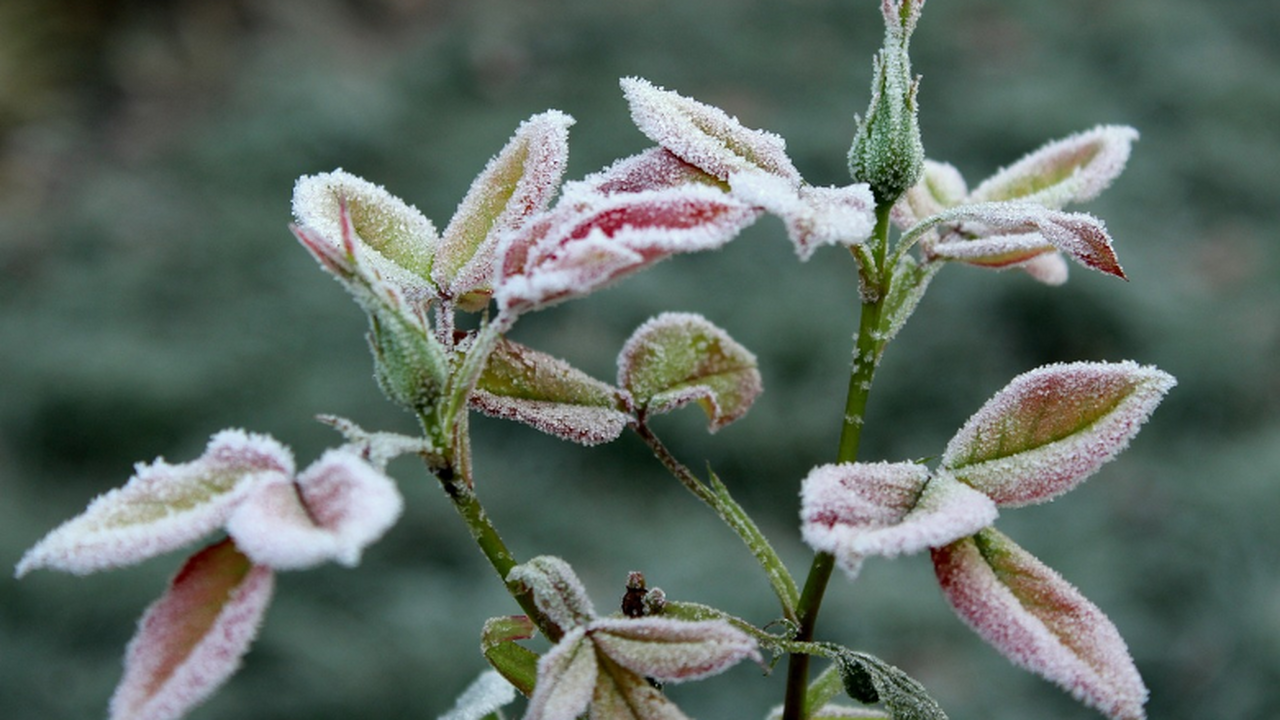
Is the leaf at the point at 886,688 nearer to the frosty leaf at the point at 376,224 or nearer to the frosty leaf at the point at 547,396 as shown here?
the frosty leaf at the point at 547,396

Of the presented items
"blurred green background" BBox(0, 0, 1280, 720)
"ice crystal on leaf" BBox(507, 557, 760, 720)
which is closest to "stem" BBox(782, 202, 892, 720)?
"ice crystal on leaf" BBox(507, 557, 760, 720)

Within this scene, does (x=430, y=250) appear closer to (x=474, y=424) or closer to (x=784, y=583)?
(x=784, y=583)

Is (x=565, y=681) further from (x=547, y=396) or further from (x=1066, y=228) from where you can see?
(x=1066, y=228)

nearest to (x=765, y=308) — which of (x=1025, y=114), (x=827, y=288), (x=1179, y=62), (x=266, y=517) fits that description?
(x=827, y=288)

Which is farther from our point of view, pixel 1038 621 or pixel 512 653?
pixel 512 653

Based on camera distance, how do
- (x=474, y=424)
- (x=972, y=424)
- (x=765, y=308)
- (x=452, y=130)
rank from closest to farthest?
(x=972, y=424), (x=474, y=424), (x=765, y=308), (x=452, y=130)

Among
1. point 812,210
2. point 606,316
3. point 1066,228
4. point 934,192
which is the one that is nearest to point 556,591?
point 812,210

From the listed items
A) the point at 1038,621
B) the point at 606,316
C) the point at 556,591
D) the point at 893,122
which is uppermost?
the point at 606,316

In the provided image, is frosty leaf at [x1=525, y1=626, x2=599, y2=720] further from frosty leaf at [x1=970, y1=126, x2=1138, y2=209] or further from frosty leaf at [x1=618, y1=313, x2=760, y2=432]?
frosty leaf at [x1=970, y1=126, x2=1138, y2=209]
